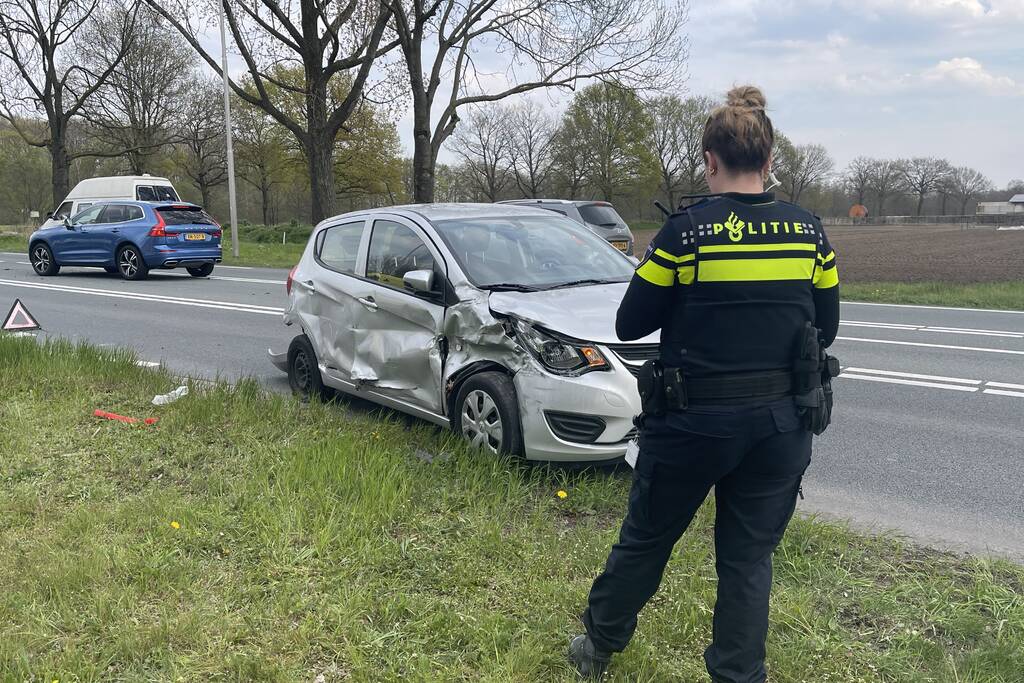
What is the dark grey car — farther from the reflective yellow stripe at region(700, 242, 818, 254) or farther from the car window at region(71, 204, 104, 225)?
the reflective yellow stripe at region(700, 242, 818, 254)

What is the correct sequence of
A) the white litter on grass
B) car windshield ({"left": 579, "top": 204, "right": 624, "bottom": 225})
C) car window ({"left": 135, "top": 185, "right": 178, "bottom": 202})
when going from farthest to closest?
car window ({"left": 135, "top": 185, "right": 178, "bottom": 202}) → car windshield ({"left": 579, "top": 204, "right": 624, "bottom": 225}) → the white litter on grass

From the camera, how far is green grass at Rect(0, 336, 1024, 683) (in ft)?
9.52

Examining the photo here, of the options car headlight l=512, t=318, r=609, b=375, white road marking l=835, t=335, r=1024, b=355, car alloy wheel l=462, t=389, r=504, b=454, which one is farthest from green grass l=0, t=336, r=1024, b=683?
white road marking l=835, t=335, r=1024, b=355

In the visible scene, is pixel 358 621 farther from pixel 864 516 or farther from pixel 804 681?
pixel 864 516

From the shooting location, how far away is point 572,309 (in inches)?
190

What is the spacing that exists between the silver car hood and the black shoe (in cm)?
197

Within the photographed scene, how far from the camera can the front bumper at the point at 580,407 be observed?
444 cm

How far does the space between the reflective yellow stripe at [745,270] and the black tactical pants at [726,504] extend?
1.22 ft

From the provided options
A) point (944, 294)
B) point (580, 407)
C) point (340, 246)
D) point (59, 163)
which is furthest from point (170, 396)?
point (59, 163)

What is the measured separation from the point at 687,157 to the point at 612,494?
2452 inches

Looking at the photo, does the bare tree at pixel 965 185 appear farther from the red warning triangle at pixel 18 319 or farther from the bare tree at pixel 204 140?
the red warning triangle at pixel 18 319

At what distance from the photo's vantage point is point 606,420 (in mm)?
4465

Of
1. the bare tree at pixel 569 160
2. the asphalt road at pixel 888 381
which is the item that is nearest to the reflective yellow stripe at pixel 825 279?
the asphalt road at pixel 888 381

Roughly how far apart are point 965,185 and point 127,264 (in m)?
96.2
